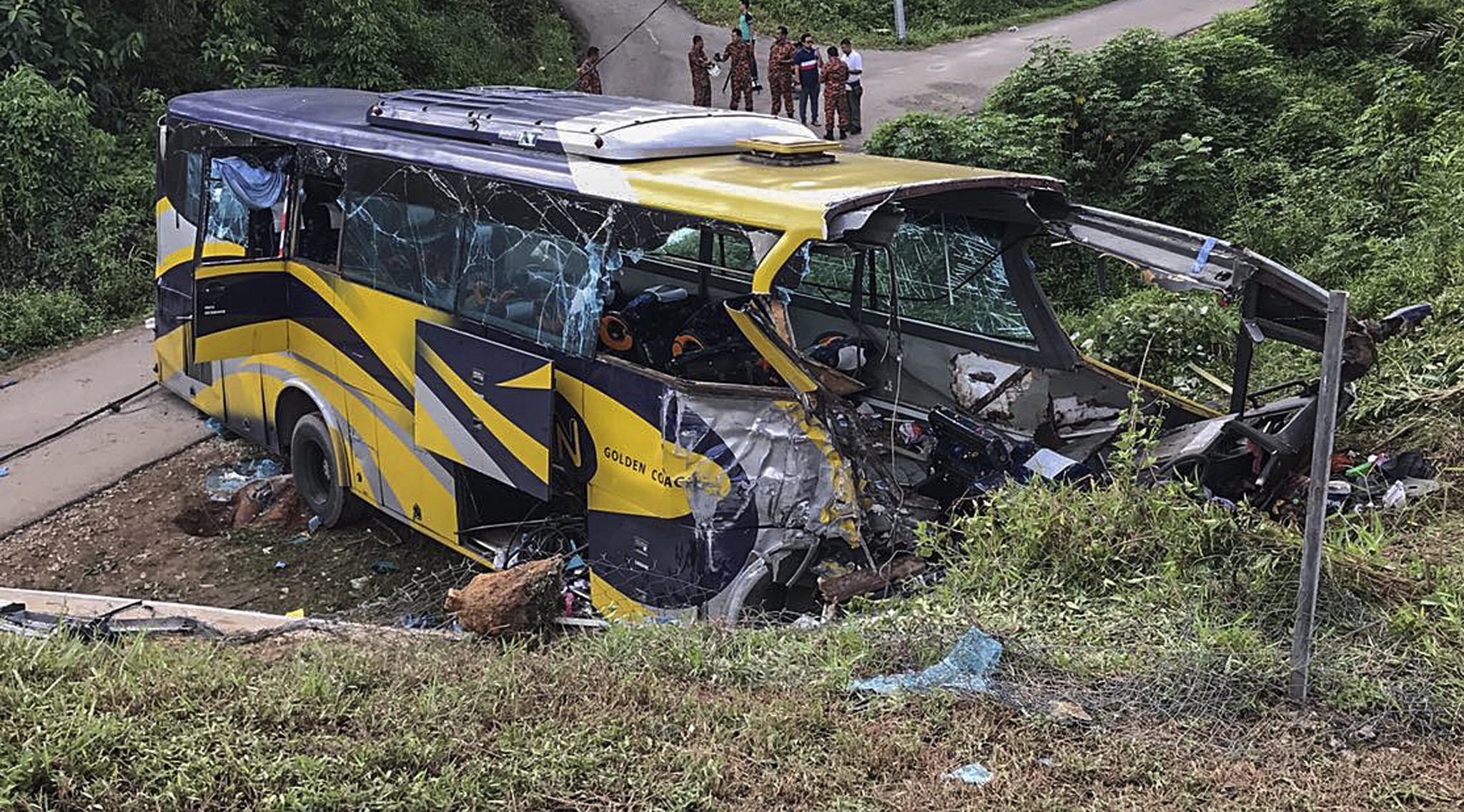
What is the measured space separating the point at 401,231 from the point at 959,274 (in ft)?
11.2

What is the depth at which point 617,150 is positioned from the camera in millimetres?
6402

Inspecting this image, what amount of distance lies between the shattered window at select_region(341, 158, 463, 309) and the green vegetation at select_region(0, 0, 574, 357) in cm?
685

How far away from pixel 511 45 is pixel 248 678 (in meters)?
19.1

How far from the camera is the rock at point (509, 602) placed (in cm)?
534

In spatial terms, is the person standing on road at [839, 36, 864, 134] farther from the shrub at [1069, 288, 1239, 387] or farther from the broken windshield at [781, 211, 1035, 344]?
the broken windshield at [781, 211, 1035, 344]

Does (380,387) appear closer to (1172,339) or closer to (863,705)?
(863,705)

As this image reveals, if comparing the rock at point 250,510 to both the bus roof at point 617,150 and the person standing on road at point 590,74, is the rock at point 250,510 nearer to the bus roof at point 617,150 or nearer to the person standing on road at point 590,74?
the bus roof at point 617,150

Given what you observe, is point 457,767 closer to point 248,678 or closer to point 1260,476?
point 248,678

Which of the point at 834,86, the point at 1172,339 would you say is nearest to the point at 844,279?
the point at 1172,339

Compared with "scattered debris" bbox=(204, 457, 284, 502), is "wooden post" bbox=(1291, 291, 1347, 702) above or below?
above

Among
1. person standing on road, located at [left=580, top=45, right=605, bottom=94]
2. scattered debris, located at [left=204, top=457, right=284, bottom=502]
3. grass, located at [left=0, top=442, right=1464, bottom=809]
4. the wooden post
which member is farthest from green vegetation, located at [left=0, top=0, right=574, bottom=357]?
the wooden post

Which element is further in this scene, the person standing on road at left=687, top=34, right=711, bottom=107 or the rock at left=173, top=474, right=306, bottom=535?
the person standing on road at left=687, top=34, right=711, bottom=107

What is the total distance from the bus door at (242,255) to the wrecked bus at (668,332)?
23mm

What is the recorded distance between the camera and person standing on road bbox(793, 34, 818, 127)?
58.0 ft
